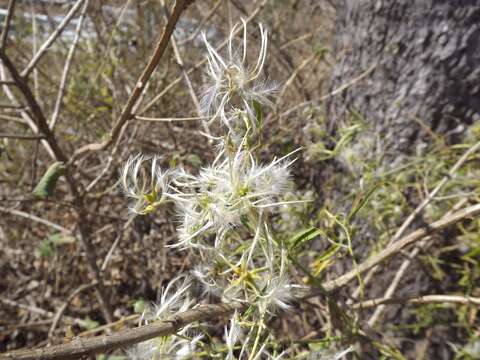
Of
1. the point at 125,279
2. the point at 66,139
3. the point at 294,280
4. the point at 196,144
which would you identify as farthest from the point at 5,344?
the point at 294,280

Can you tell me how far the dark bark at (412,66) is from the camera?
155cm

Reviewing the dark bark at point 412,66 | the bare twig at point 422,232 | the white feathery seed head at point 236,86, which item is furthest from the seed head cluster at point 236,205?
the dark bark at point 412,66

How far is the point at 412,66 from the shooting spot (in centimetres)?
164

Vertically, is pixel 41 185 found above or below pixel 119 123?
below

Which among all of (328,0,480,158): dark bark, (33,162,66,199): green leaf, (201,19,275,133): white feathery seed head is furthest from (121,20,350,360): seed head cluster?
(328,0,480,158): dark bark

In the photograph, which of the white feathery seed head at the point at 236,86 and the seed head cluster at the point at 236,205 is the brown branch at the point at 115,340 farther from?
the white feathery seed head at the point at 236,86

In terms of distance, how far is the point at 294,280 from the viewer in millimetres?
775

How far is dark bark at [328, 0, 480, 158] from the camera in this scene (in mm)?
1547

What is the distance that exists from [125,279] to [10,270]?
1.79 feet

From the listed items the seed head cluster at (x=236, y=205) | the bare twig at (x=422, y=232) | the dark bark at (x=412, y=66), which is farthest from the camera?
the dark bark at (x=412, y=66)

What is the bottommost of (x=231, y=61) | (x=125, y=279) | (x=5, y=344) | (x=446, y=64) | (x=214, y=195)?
(x=5, y=344)

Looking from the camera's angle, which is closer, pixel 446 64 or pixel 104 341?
pixel 104 341

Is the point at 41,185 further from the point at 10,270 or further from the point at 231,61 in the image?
the point at 10,270

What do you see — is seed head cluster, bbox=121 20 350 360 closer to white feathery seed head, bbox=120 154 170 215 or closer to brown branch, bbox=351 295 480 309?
white feathery seed head, bbox=120 154 170 215
